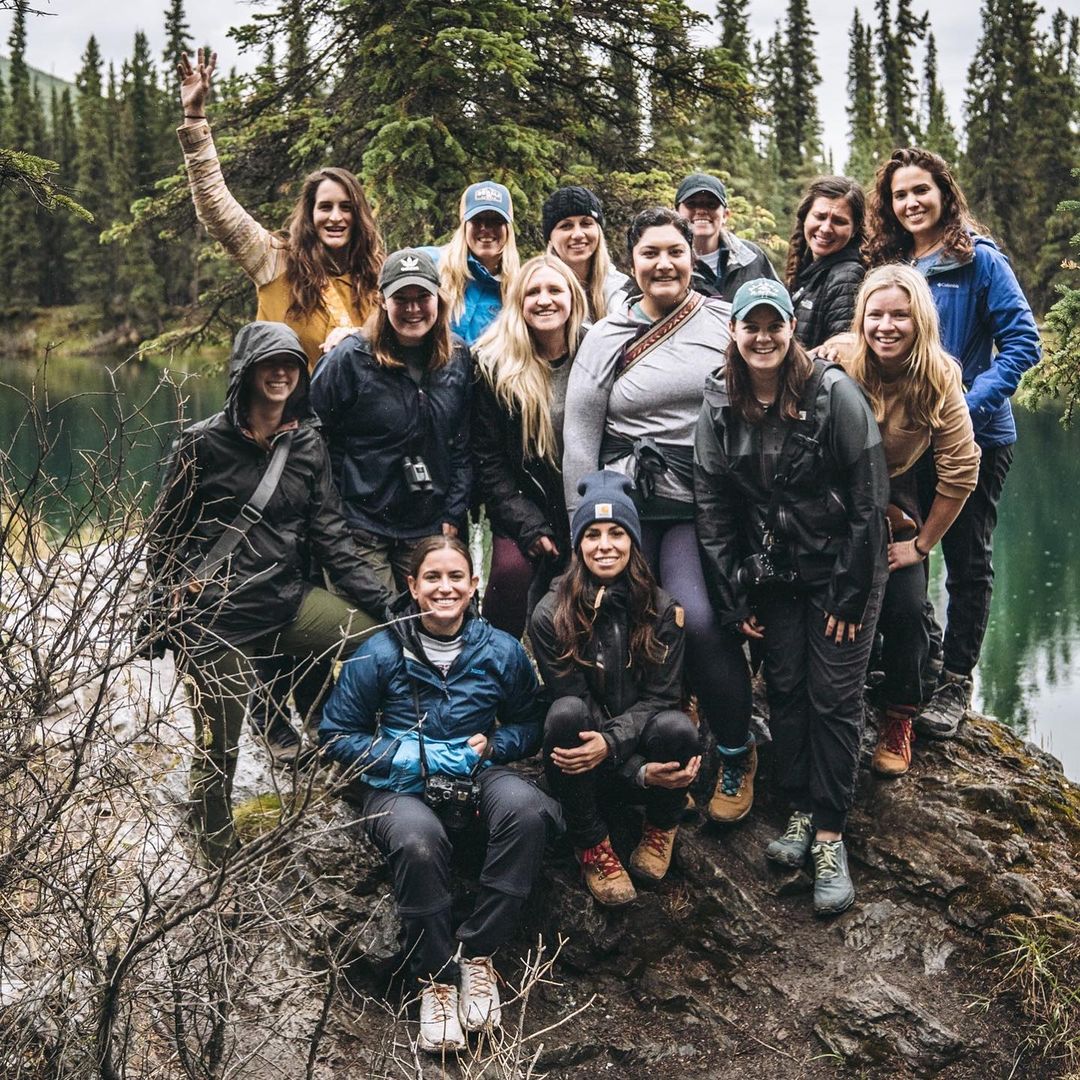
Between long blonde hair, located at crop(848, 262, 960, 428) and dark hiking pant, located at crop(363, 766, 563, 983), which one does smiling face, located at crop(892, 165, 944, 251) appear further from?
dark hiking pant, located at crop(363, 766, 563, 983)

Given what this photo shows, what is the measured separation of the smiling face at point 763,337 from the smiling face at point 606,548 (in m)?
0.83

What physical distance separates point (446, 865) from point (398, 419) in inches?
72.3

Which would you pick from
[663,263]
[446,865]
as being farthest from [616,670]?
[663,263]

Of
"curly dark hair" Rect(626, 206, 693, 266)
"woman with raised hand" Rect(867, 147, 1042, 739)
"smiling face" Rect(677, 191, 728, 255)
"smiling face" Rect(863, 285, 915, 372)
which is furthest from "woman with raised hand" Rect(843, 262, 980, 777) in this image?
"smiling face" Rect(677, 191, 728, 255)

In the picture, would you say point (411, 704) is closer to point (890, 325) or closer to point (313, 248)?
point (313, 248)

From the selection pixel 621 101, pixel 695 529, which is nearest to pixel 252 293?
pixel 621 101

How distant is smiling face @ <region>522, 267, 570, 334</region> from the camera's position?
443cm

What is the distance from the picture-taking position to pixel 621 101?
403 inches

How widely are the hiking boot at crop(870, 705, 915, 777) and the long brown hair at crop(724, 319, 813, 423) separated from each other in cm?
158

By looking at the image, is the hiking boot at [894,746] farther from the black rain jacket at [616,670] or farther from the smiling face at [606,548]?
the smiling face at [606,548]

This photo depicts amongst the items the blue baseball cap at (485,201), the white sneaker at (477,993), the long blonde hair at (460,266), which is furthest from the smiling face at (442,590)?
the blue baseball cap at (485,201)

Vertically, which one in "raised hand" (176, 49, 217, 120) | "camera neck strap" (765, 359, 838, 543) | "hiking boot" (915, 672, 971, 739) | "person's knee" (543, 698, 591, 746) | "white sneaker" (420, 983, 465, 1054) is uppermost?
"raised hand" (176, 49, 217, 120)

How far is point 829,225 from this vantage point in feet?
15.6

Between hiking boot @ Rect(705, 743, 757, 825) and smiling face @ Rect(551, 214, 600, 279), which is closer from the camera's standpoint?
hiking boot @ Rect(705, 743, 757, 825)
